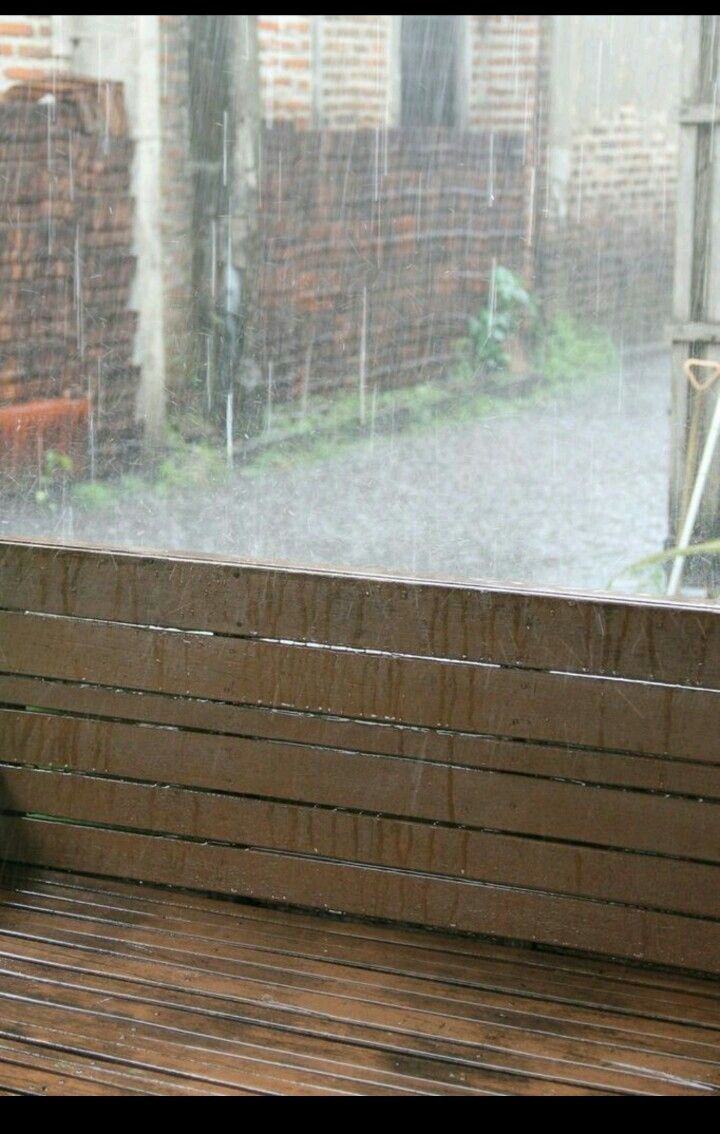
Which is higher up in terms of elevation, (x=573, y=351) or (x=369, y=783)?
(x=573, y=351)

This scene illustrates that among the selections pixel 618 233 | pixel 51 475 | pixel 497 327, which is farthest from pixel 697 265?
pixel 51 475

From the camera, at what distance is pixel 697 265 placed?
2430 mm

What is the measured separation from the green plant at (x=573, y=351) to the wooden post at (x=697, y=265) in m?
0.12

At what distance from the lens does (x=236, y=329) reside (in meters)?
2.70

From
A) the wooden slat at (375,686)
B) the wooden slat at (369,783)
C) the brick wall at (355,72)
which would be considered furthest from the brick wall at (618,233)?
the wooden slat at (369,783)

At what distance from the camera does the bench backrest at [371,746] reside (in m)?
2.39

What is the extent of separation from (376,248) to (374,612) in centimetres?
65

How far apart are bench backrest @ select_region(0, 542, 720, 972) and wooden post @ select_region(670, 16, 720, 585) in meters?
0.25

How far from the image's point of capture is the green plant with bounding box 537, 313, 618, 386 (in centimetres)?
250

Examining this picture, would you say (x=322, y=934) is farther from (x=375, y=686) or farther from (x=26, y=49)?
(x=26, y=49)

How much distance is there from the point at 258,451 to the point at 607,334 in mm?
670

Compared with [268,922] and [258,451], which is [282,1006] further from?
[258,451]

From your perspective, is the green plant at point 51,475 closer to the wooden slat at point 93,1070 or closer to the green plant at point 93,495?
the green plant at point 93,495

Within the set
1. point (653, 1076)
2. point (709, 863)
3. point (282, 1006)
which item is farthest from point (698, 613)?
point (282, 1006)
